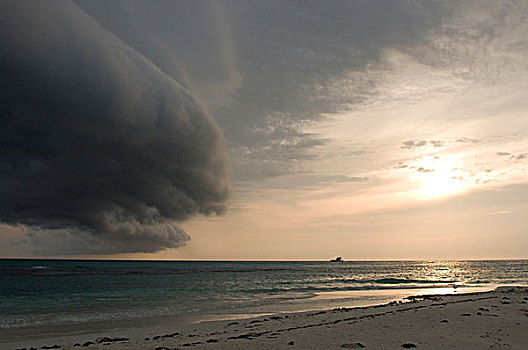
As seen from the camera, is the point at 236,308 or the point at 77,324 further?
the point at 236,308

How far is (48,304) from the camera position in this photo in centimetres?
3822

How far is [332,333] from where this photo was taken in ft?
58.5

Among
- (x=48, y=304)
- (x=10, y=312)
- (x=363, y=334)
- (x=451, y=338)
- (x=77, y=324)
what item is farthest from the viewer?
(x=48, y=304)

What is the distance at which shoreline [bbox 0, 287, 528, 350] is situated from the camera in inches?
615

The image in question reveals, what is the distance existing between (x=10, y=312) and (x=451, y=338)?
1333 inches

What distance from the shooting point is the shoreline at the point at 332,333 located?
15.6 m

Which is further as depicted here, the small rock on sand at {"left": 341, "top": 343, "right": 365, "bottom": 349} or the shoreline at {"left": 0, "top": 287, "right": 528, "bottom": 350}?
the shoreline at {"left": 0, "top": 287, "right": 528, "bottom": 350}

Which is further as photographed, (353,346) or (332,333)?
(332,333)

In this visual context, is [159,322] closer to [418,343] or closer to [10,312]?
[10,312]

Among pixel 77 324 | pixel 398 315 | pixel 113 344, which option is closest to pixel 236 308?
pixel 77 324

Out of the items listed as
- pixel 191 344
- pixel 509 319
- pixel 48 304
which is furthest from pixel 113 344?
pixel 48 304

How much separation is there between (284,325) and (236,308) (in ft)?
44.9

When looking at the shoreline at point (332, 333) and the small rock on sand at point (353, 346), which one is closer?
the small rock on sand at point (353, 346)

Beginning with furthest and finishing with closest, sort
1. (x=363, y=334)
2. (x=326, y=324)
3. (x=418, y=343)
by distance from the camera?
(x=326, y=324) < (x=363, y=334) < (x=418, y=343)
